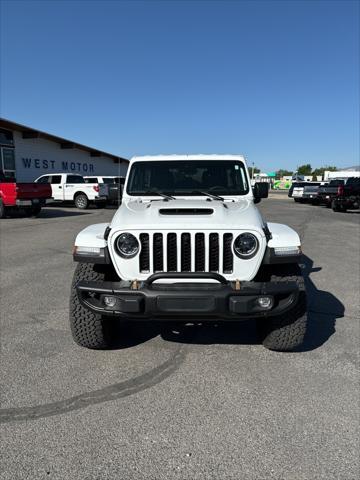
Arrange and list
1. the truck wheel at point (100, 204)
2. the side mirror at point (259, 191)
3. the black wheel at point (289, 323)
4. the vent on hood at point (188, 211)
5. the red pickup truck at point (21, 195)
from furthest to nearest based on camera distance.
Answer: the truck wheel at point (100, 204), the red pickup truck at point (21, 195), the side mirror at point (259, 191), the vent on hood at point (188, 211), the black wheel at point (289, 323)

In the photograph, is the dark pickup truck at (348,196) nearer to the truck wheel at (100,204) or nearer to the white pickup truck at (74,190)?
the white pickup truck at (74,190)

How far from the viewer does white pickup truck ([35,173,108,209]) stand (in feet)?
64.9

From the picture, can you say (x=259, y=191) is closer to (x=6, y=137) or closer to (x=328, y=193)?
(x=328, y=193)

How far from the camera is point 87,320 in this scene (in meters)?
3.32

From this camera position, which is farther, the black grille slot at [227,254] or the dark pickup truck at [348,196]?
the dark pickup truck at [348,196]

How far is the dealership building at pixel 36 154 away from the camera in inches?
866

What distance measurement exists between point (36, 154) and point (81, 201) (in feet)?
23.4

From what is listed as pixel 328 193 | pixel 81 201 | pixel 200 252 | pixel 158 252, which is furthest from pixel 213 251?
pixel 328 193

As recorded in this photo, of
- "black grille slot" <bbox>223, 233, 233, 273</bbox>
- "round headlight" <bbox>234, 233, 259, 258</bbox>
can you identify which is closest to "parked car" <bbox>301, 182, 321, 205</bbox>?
"round headlight" <bbox>234, 233, 259, 258</bbox>

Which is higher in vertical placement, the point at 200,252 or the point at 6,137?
the point at 6,137

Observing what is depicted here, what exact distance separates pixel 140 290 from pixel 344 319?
2727 millimetres

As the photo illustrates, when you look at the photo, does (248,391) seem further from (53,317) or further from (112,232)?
(53,317)

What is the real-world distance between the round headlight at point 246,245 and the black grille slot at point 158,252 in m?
0.61

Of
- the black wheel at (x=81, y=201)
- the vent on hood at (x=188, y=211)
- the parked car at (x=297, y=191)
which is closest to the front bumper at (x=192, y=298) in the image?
the vent on hood at (x=188, y=211)
